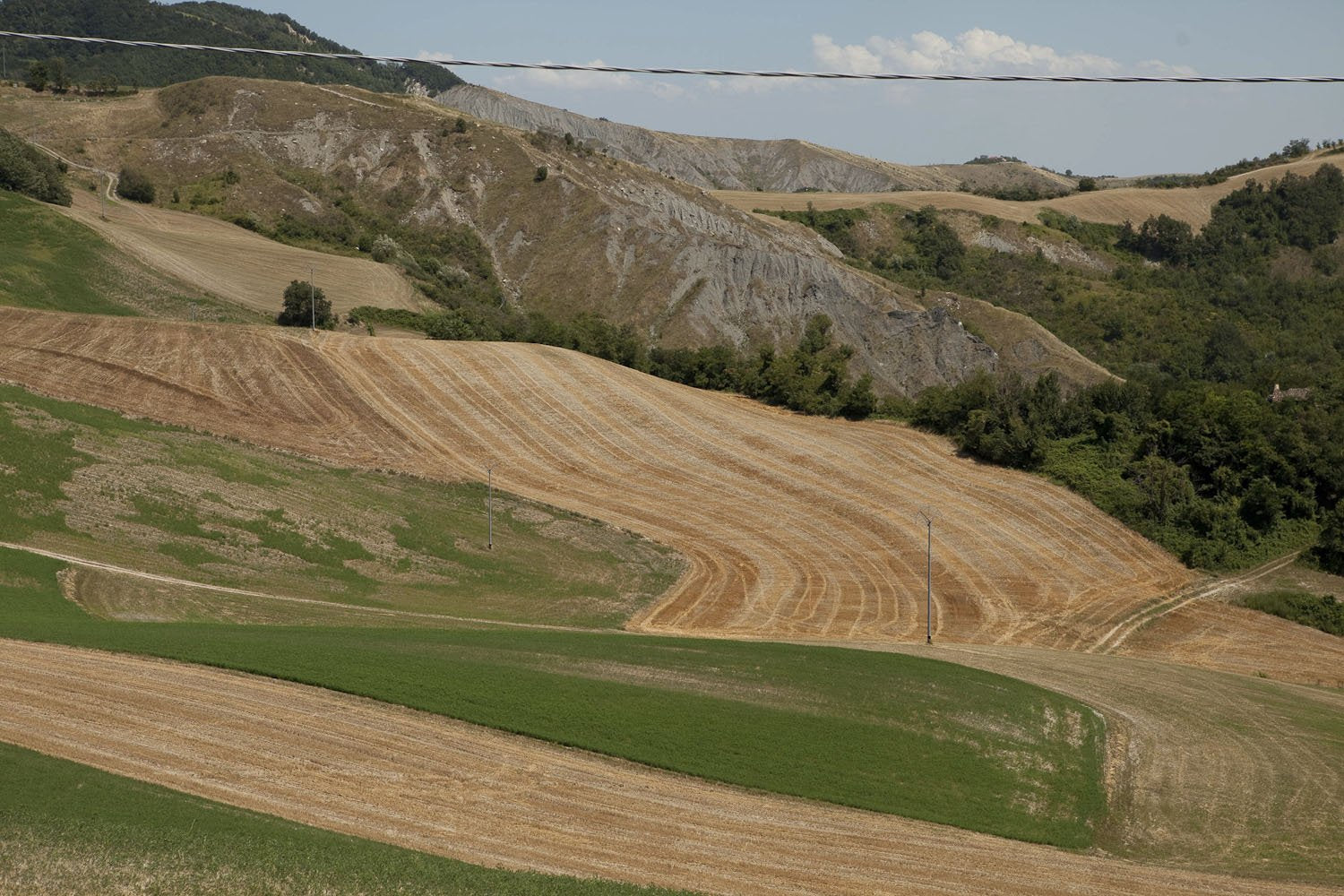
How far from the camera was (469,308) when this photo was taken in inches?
4380

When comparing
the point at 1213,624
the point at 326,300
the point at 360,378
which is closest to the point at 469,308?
the point at 326,300

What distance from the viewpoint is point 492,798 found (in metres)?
29.0

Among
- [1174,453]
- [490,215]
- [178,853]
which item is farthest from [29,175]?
[178,853]

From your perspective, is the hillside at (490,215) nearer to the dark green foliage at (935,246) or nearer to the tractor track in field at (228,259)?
the tractor track in field at (228,259)

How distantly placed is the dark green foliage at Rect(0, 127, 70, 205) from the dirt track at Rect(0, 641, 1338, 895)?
8137cm

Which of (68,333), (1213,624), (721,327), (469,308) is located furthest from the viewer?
A: (721,327)

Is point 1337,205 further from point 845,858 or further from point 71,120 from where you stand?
point 845,858

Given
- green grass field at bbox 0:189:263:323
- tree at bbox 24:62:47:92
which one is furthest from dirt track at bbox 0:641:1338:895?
tree at bbox 24:62:47:92

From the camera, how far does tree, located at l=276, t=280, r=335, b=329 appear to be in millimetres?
91562

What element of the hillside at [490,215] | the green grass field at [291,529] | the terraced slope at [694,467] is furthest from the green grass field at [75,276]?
the green grass field at [291,529]

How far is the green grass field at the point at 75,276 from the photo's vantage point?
85.9 meters

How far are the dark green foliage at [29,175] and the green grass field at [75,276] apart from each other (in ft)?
10.4

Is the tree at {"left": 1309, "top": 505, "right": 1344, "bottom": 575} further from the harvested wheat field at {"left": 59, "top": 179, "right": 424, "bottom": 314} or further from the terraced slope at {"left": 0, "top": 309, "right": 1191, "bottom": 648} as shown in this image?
the harvested wheat field at {"left": 59, "top": 179, "right": 424, "bottom": 314}

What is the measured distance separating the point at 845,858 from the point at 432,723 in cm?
1149
